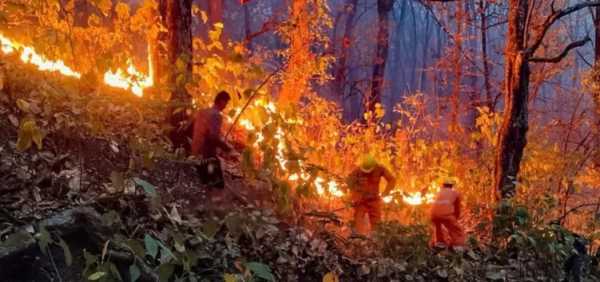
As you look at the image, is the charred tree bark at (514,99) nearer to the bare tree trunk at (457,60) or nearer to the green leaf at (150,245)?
the green leaf at (150,245)

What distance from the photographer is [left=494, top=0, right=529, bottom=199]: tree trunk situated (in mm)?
7652

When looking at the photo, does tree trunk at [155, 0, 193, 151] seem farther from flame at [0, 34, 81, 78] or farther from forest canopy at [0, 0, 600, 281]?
flame at [0, 34, 81, 78]

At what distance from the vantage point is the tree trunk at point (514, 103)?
7652 mm

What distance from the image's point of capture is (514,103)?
770 centimetres

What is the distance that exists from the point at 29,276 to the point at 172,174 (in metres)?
3.14

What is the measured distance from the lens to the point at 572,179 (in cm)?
852

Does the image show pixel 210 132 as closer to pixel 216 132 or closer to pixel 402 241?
pixel 216 132

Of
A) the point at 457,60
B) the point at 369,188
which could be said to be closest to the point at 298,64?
the point at 369,188

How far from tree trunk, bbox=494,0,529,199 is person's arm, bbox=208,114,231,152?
14.3 feet

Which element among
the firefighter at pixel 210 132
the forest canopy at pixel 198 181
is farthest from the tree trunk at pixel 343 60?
the firefighter at pixel 210 132

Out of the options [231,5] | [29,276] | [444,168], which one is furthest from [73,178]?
[231,5]

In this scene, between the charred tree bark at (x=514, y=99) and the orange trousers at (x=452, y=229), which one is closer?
the charred tree bark at (x=514, y=99)

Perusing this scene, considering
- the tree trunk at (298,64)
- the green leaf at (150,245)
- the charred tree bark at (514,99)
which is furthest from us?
the tree trunk at (298,64)

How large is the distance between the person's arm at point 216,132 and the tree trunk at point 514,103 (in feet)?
14.3
